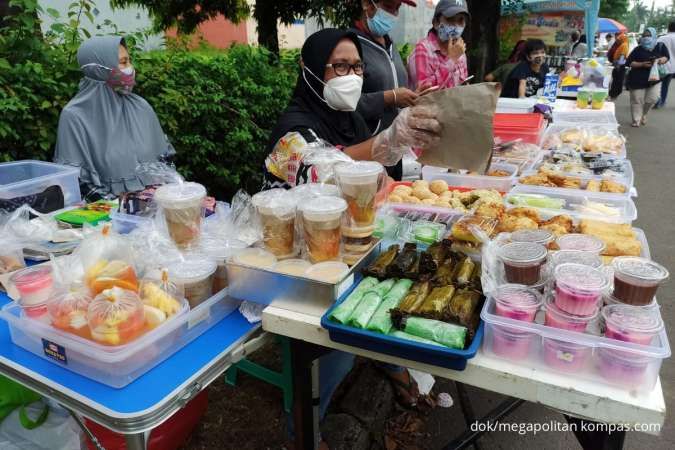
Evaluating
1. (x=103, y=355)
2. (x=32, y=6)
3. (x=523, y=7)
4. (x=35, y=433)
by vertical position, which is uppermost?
(x=523, y=7)

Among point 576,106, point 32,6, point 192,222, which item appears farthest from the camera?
point 576,106

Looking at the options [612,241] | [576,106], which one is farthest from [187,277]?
[576,106]

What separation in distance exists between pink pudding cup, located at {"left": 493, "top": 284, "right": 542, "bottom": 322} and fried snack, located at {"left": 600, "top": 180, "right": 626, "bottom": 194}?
1483mm

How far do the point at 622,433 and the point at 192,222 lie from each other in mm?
1436

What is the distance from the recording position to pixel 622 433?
1.25 meters

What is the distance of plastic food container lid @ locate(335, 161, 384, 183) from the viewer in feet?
5.00

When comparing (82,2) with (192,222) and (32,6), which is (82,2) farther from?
(192,222)

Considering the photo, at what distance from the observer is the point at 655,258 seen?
13.9ft

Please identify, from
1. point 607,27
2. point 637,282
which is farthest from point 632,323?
point 607,27

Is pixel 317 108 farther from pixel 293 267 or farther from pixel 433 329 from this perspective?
pixel 433 329

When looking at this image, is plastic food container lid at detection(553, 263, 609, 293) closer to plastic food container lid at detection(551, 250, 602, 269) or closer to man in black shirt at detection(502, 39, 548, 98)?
plastic food container lid at detection(551, 250, 602, 269)

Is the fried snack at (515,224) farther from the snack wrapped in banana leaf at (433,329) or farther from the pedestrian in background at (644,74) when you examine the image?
the pedestrian in background at (644,74)

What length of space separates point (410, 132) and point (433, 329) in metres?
1.01

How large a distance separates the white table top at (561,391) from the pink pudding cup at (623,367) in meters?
0.03
